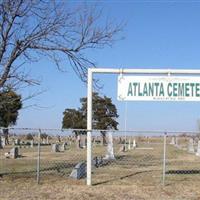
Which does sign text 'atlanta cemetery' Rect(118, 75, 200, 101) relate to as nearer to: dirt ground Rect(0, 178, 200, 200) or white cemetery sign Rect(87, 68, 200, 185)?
white cemetery sign Rect(87, 68, 200, 185)

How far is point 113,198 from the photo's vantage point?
1213 cm

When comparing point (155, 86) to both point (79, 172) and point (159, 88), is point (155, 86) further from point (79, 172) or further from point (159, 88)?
point (79, 172)

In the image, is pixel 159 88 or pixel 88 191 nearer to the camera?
pixel 88 191

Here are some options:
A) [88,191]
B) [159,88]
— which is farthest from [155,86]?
[88,191]

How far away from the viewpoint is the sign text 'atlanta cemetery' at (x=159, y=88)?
14633 millimetres

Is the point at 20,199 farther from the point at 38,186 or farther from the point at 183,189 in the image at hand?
the point at 183,189

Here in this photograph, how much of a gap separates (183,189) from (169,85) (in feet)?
9.45

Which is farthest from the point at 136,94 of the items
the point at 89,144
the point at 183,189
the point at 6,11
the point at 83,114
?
the point at 83,114

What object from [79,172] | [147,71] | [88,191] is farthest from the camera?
[79,172]

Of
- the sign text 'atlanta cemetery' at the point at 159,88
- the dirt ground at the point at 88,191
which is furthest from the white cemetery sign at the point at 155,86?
the dirt ground at the point at 88,191

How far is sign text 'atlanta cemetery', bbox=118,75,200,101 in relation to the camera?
14.6m

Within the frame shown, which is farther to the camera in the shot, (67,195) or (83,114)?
(83,114)

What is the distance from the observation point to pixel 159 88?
48.1 feet

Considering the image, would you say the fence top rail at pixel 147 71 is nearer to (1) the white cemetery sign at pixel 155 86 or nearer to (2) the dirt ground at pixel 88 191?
Answer: (1) the white cemetery sign at pixel 155 86
